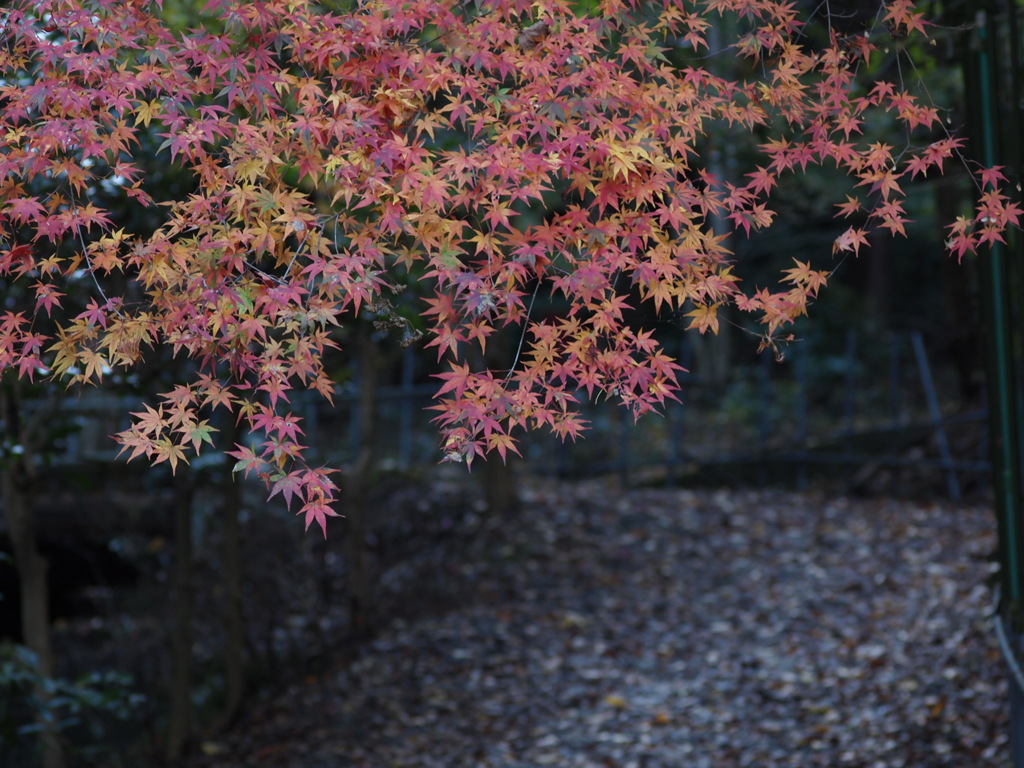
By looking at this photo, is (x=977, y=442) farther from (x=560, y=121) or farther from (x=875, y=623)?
(x=560, y=121)

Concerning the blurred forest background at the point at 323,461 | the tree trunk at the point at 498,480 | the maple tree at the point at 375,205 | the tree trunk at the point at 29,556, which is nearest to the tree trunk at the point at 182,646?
the blurred forest background at the point at 323,461

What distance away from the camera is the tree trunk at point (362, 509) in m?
7.24

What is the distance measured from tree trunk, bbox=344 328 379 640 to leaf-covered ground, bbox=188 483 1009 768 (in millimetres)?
263

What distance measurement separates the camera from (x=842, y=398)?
14.4 m

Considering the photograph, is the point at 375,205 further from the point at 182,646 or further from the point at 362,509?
the point at 362,509

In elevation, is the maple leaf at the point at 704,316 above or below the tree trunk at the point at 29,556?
above

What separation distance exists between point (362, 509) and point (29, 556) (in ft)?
7.74

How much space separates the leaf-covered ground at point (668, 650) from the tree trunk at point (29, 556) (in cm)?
117

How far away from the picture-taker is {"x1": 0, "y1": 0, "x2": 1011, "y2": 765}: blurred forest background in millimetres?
5648

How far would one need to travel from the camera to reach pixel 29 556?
5312 millimetres

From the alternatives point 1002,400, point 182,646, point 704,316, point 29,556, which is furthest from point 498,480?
point 704,316

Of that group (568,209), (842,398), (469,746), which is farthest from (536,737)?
(842,398)

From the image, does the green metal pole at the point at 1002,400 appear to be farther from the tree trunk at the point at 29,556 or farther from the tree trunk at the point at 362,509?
the tree trunk at the point at 29,556

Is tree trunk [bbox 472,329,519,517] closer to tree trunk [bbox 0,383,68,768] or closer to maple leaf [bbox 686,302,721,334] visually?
tree trunk [bbox 0,383,68,768]
